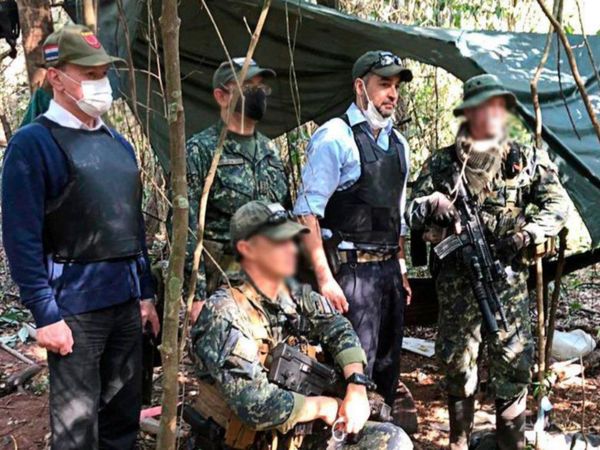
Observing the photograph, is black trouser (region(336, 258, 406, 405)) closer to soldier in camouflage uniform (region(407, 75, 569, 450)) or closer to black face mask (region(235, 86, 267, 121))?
soldier in camouflage uniform (region(407, 75, 569, 450))

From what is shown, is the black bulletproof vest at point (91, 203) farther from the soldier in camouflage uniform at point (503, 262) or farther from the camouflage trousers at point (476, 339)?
the camouflage trousers at point (476, 339)

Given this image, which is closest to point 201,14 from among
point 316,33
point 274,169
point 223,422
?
point 316,33

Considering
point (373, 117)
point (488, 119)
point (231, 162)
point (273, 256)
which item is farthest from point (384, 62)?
point (488, 119)

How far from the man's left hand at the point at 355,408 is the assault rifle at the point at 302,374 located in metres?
0.08

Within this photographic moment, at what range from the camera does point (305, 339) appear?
2.29m

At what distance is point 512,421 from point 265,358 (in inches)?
52.3

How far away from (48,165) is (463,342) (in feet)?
6.15

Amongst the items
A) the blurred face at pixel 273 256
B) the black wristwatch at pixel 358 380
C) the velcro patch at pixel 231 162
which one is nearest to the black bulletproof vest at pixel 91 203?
the velcro patch at pixel 231 162

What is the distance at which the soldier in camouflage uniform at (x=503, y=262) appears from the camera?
2.75 metres

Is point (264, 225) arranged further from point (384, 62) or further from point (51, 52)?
point (384, 62)

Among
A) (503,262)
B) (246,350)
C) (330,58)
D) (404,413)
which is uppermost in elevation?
(330,58)

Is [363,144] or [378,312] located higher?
[363,144]

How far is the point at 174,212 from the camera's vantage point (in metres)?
1.38

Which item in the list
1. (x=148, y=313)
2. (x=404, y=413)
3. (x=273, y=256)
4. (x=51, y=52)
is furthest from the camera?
(x=404, y=413)
